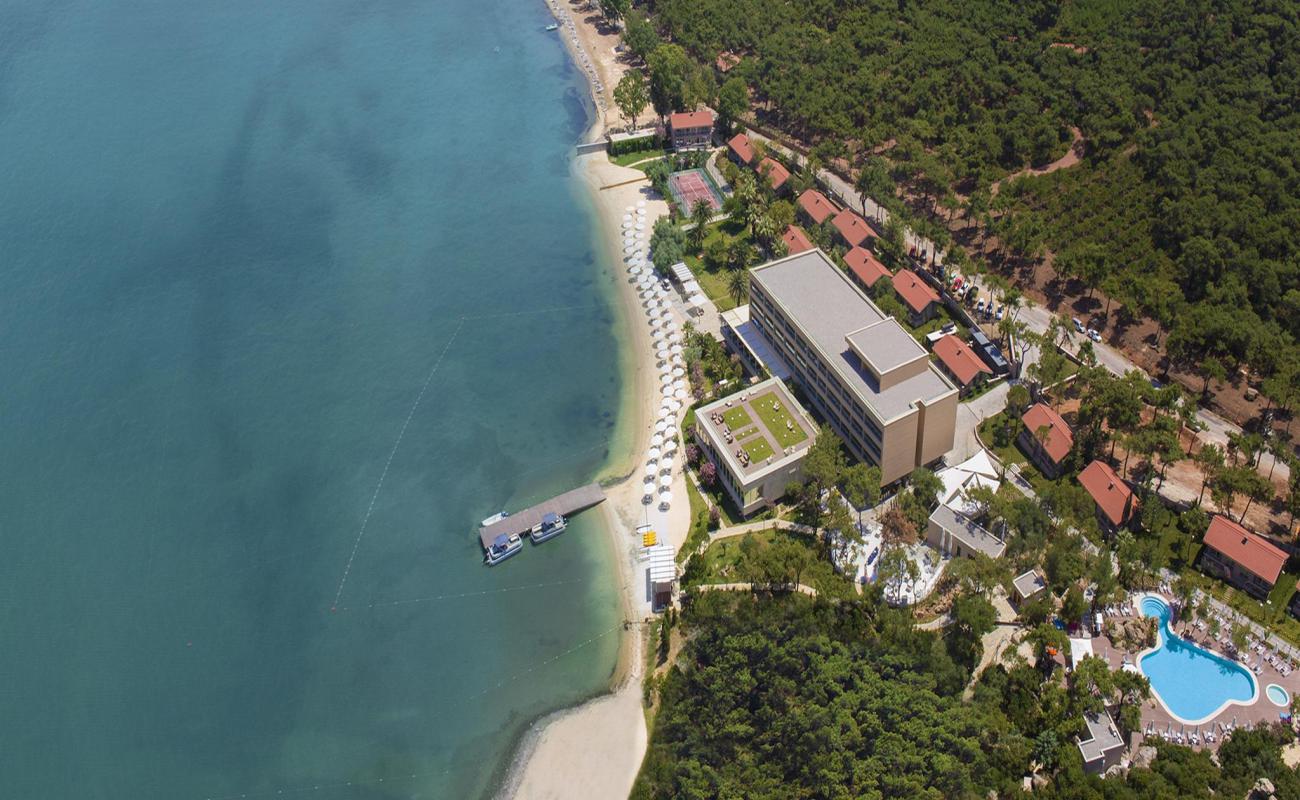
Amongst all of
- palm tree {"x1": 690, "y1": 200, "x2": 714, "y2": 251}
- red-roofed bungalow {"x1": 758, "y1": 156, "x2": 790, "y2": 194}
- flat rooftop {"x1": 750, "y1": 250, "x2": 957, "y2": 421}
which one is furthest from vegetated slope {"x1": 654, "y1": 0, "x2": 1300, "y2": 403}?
flat rooftop {"x1": 750, "y1": 250, "x2": 957, "y2": 421}

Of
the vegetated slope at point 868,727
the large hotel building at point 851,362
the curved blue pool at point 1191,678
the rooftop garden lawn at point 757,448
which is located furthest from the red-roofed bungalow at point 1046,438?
the rooftop garden lawn at point 757,448

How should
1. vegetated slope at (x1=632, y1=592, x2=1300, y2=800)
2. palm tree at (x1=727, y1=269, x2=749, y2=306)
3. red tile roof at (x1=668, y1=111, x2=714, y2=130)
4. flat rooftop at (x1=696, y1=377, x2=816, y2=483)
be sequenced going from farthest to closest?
red tile roof at (x1=668, y1=111, x2=714, y2=130)
palm tree at (x1=727, y1=269, x2=749, y2=306)
flat rooftop at (x1=696, y1=377, x2=816, y2=483)
vegetated slope at (x1=632, y1=592, x2=1300, y2=800)

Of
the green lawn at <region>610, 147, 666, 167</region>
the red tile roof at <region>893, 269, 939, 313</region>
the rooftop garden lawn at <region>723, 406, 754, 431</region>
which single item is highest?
the green lawn at <region>610, 147, 666, 167</region>

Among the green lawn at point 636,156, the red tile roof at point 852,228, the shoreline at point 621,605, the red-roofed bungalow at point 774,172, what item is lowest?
the shoreline at point 621,605

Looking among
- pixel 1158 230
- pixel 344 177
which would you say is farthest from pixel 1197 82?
pixel 344 177

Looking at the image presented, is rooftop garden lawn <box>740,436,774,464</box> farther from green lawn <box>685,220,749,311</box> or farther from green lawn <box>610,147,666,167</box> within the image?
green lawn <box>610,147,666,167</box>

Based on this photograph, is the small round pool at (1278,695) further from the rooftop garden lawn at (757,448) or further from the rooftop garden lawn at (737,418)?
the rooftop garden lawn at (737,418)

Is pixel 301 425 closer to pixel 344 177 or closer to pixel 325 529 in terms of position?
pixel 325 529
